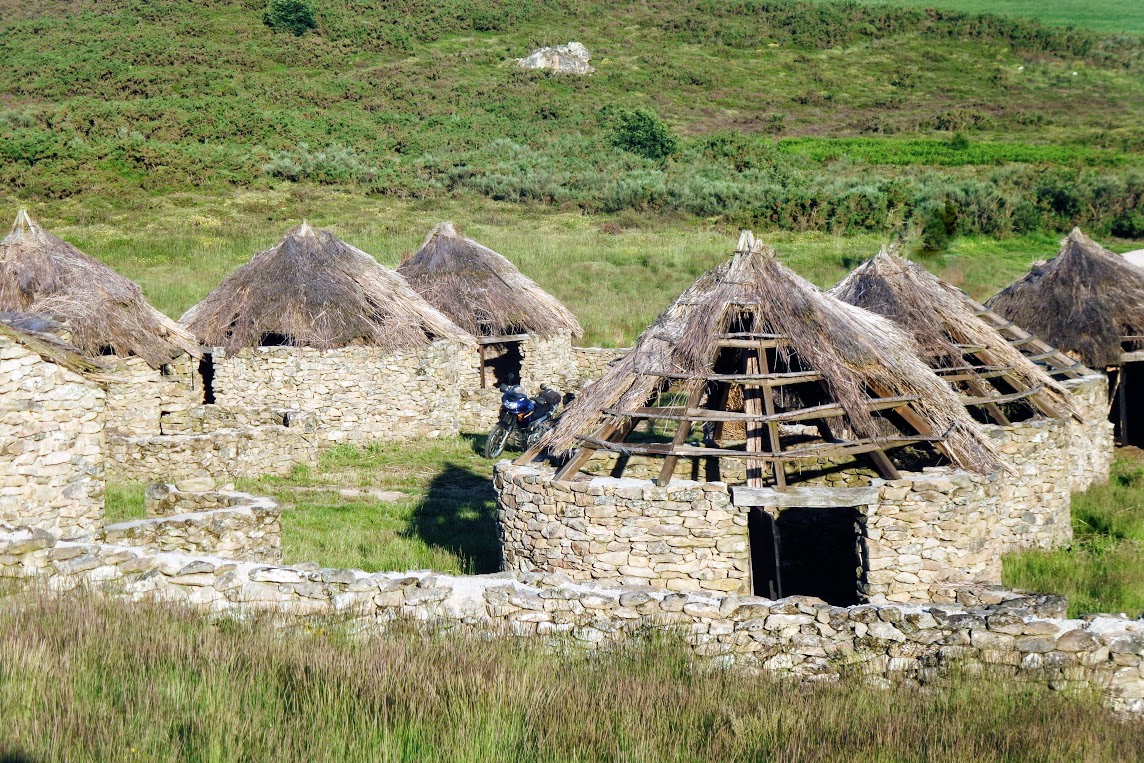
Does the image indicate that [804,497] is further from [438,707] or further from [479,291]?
[479,291]

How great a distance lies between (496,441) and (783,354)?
8.44m

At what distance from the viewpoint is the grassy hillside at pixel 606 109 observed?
4147cm

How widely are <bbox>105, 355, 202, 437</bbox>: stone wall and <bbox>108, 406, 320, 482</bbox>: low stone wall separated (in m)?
1.70

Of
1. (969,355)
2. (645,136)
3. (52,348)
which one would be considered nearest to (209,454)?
(52,348)

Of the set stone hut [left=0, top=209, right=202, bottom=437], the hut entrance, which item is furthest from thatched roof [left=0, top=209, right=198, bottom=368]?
the hut entrance

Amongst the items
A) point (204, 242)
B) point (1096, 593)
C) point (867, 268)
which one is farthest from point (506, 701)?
point (204, 242)

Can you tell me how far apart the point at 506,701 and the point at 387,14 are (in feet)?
258

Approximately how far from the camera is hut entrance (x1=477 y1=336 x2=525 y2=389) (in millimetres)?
22297

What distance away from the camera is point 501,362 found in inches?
940

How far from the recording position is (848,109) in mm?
64750

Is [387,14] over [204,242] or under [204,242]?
over

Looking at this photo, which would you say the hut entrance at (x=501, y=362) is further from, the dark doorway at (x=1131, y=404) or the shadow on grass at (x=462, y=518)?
the dark doorway at (x=1131, y=404)

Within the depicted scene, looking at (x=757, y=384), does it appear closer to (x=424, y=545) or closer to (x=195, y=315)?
(x=424, y=545)

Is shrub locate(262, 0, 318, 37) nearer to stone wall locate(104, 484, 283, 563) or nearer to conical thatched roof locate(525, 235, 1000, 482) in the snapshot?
stone wall locate(104, 484, 283, 563)
